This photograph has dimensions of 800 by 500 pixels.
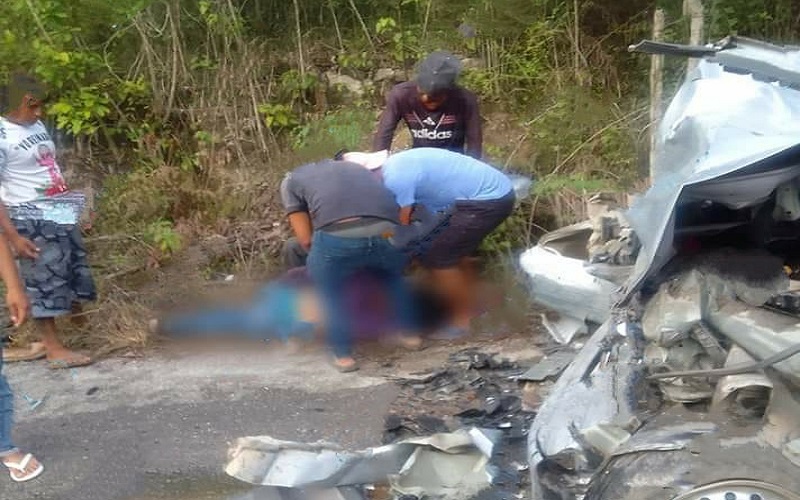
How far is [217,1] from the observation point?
884 cm

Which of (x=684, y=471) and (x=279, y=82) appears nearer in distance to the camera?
(x=684, y=471)

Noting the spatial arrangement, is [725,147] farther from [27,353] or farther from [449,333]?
[27,353]

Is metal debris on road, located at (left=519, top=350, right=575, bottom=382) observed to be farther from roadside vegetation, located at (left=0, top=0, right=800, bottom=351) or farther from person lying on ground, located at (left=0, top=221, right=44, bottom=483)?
roadside vegetation, located at (left=0, top=0, right=800, bottom=351)

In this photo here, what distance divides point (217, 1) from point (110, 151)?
1752 mm

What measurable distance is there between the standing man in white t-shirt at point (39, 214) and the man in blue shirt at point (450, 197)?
171 cm

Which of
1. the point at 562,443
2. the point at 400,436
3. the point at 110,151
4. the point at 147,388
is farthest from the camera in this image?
the point at 110,151

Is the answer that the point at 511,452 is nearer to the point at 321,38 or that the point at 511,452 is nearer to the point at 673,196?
the point at 673,196

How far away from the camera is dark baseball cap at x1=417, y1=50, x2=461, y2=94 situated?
5895 millimetres

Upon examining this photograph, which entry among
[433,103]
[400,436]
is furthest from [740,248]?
[433,103]

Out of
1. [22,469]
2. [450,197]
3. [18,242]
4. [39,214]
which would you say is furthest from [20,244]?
[450,197]

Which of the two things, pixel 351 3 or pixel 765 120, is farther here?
pixel 351 3

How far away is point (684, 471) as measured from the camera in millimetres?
2688

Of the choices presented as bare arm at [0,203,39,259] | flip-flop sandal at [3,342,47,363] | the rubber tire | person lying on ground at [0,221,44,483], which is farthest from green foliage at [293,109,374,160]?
the rubber tire

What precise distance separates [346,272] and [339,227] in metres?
0.36
